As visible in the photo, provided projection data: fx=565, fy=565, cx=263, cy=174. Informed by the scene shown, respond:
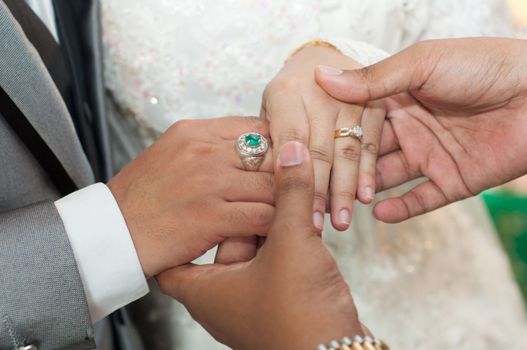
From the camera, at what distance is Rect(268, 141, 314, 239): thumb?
579 mm

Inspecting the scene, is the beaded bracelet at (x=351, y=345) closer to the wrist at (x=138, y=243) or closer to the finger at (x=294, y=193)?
the finger at (x=294, y=193)

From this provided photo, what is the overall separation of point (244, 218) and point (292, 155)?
0.15 meters

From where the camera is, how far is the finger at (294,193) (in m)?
0.57

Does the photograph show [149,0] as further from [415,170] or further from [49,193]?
[415,170]

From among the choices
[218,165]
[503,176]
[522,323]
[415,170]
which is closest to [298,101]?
[218,165]

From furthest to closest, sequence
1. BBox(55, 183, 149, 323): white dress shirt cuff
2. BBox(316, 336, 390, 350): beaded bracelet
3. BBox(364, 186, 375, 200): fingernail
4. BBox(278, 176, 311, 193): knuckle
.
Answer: BBox(364, 186, 375, 200): fingernail → BBox(55, 183, 149, 323): white dress shirt cuff → BBox(278, 176, 311, 193): knuckle → BBox(316, 336, 390, 350): beaded bracelet

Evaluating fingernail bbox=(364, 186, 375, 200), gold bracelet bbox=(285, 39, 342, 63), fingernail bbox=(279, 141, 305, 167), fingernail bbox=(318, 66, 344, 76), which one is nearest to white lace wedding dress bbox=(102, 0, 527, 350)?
gold bracelet bbox=(285, 39, 342, 63)

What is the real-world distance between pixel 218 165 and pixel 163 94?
0.82ft

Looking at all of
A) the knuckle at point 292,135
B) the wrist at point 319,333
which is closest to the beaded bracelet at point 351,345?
the wrist at point 319,333

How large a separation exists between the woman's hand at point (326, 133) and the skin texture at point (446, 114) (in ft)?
0.09

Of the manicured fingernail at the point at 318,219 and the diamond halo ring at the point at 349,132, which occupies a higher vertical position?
the diamond halo ring at the point at 349,132

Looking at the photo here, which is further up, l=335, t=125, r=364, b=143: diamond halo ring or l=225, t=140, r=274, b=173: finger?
l=335, t=125, r=364, b=143: diamond halo ring

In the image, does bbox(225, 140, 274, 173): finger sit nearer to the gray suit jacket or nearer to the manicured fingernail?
the manicured fingernail

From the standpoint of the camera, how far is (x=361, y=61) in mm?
933
